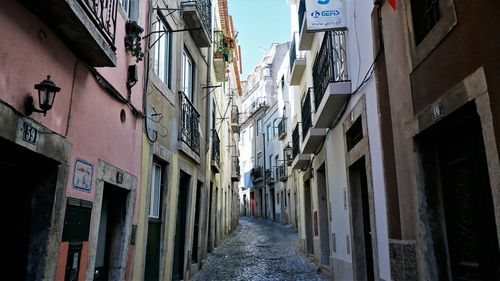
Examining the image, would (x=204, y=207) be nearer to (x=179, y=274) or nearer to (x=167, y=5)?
(x=179, y=274)

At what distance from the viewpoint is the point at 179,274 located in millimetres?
9273

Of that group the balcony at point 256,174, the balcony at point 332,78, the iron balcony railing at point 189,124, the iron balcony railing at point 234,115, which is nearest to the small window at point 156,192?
the iron balcony railing at point 189,124

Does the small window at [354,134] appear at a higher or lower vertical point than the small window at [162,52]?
lower

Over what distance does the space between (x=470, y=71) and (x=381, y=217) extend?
2745 mm

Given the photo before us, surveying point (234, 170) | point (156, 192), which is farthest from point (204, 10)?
point (234, 170)

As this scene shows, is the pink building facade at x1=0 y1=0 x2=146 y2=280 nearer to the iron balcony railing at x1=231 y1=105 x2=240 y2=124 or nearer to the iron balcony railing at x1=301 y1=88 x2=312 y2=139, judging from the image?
the iron balcony railing at x1=301 y1=88 x2=312 y2=139

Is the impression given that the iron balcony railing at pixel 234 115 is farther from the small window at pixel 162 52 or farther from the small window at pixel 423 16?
the small window at pixel 423 16

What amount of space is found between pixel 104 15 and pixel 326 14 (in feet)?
12.4

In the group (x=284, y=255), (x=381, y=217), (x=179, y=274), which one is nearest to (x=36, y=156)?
(x=381, y=217)

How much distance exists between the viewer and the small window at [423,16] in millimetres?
4207

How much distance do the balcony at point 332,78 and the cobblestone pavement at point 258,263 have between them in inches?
145

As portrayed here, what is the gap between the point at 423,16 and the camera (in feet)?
14.6

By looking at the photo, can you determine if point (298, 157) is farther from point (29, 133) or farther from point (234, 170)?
point (234, 170)

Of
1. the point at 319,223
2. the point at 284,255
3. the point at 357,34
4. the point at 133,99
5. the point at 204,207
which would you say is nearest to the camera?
the point at 133,99
